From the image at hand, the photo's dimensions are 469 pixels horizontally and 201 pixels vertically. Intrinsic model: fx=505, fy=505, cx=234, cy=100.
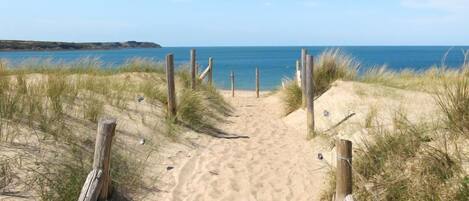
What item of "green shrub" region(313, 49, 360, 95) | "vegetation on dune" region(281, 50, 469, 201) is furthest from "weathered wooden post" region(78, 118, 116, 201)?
"green shrub" region(313, 49, 360, 95)

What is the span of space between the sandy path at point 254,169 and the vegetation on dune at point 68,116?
84 cm

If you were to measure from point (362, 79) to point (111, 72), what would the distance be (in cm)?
732

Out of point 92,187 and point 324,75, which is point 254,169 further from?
point 324,75

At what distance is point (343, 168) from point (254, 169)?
3.46 metres

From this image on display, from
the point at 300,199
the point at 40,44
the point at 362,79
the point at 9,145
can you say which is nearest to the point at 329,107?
the point at 362,79

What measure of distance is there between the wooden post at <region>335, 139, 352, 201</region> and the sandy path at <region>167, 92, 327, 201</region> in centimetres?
174

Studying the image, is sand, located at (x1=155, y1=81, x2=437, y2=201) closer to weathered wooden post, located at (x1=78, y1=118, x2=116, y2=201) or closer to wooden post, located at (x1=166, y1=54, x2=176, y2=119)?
wooden post, located at (x1=166, y1=54, x2=176, y2=119)

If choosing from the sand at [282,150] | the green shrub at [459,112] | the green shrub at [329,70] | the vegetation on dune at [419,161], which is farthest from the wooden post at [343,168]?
the green shrub at [329,70]

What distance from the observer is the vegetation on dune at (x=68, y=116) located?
18.1 feet

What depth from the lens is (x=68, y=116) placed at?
7.97m

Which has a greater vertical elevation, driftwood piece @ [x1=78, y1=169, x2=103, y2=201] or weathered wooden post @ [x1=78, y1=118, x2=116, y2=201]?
weathered wooden post @ [x1=78, y1=118, x2=116, y2=201]

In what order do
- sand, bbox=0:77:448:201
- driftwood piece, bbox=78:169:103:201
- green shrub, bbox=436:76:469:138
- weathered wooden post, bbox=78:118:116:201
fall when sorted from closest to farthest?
driftwood piece, bbox=78:169:103:201, weathered wooden post, bbox=78:118:116:201, green shrub, bbox=436:76:469:138, sand, bbox=0:77:448:201

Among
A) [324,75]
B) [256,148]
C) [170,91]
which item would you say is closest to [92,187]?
[256,148]

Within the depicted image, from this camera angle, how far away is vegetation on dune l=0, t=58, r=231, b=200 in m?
5.52
